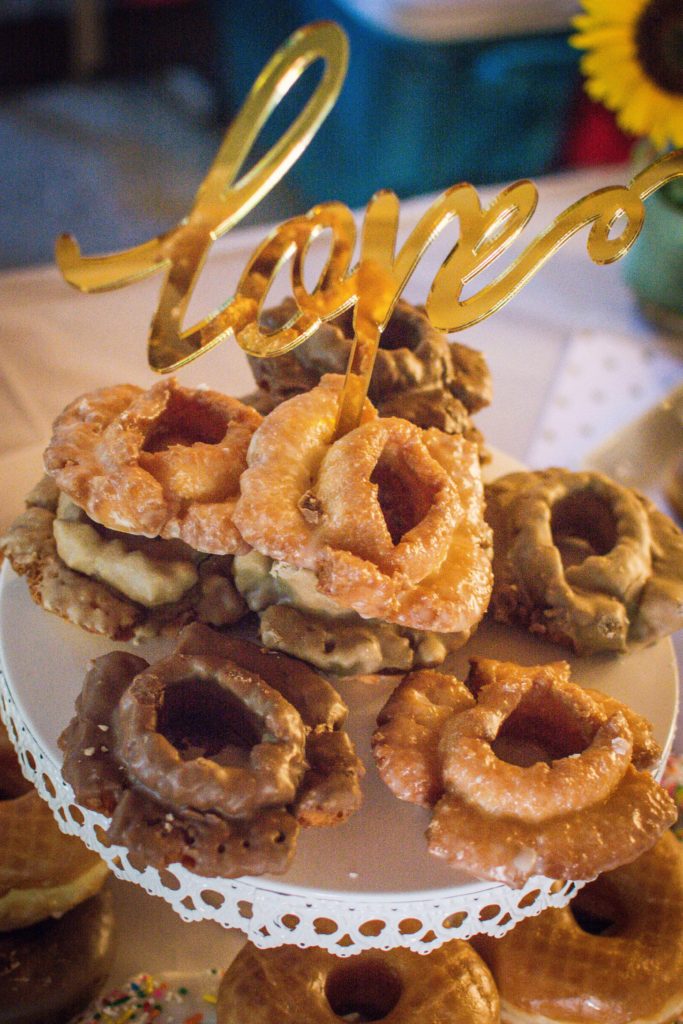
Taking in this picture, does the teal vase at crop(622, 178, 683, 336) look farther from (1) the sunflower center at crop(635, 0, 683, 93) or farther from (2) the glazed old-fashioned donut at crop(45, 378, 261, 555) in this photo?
(2) the glazed old-fashioned donut at crop(45, 378, 261, 555)

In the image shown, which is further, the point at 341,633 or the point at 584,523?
the point at 584,523

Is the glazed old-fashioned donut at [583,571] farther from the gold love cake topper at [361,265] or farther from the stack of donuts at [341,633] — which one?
the gold love cake topper at [361,265]

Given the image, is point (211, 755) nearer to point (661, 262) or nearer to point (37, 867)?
point (37, 867)

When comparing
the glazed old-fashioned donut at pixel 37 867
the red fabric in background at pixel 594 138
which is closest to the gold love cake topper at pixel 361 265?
the glazed old-fashioned donut at pixel 37 867

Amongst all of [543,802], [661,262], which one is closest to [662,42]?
[661,262]

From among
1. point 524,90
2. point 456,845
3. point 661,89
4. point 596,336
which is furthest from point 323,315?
point 524,90

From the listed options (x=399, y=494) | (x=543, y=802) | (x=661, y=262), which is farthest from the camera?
(x=661, y=262)

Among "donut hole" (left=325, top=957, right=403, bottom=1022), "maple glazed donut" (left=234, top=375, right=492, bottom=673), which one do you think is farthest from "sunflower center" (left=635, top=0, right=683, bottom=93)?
"donut hole" (left=325, top=957, right=403, bottom=1022)

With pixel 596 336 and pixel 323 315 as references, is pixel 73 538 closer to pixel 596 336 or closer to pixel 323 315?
pixel 323 315
